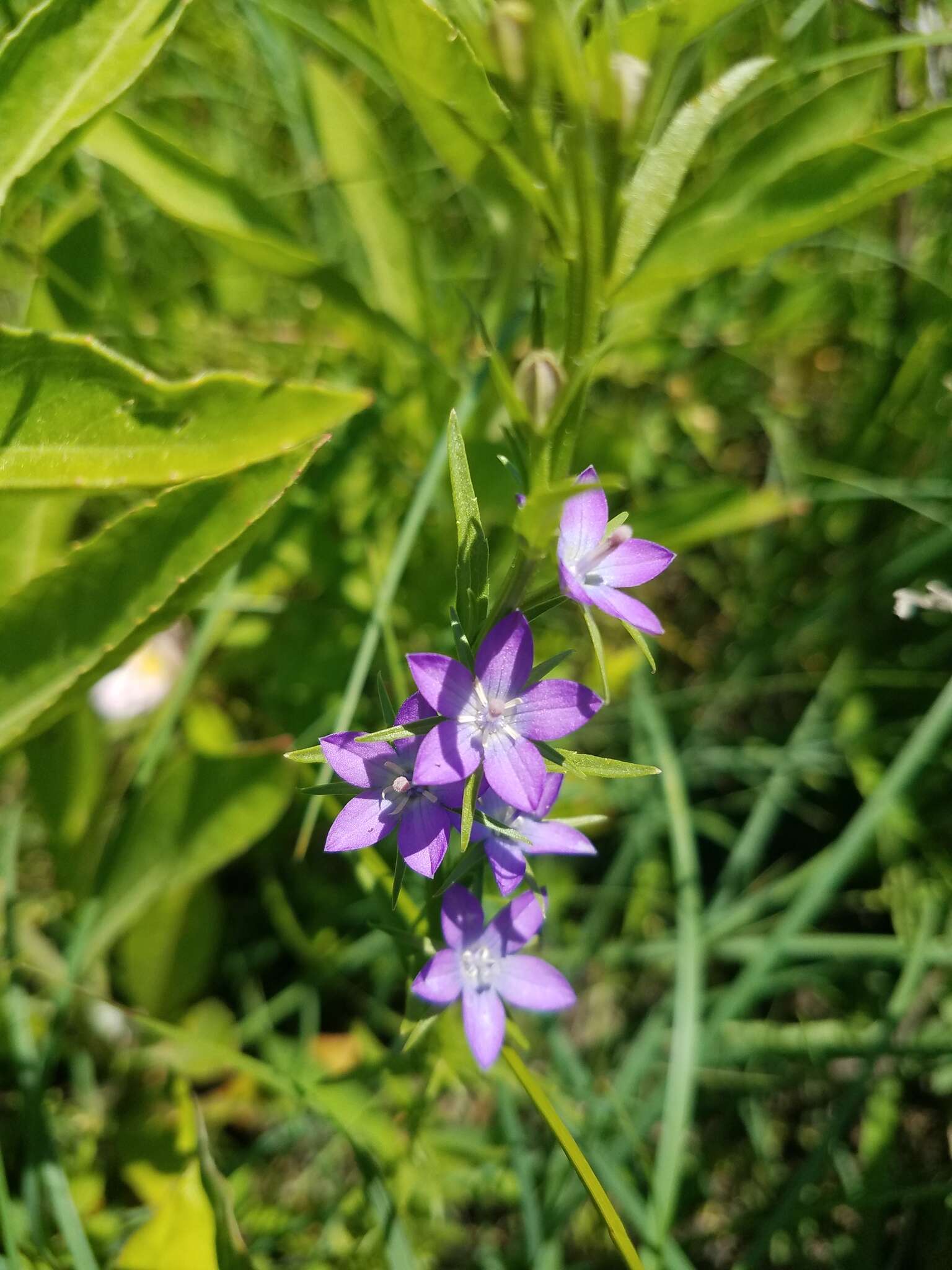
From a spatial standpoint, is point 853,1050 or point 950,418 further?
point 950,418

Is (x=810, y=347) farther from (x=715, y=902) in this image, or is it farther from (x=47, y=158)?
(x=47, y=158)

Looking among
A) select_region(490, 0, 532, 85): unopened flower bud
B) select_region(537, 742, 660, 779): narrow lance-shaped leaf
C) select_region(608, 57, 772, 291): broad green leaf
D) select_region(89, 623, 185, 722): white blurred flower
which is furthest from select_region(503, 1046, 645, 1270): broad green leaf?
select_region(89, 623, 185, 722): white blurred flower

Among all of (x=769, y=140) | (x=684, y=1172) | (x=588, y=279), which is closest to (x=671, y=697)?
(x=684, y=1172)

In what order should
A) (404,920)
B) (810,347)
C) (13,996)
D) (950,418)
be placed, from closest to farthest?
1. (404,920)
2. (13,996)
3. (950,418)
4. (810,347)

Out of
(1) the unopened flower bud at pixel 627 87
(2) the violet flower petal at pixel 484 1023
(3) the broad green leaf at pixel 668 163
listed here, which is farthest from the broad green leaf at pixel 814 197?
(2) the violet flower petal at pixel 484 1023

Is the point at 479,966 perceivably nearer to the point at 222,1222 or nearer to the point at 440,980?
the point at 440,980

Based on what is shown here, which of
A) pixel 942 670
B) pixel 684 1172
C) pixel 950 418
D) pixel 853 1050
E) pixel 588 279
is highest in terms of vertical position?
pixel 588 279
